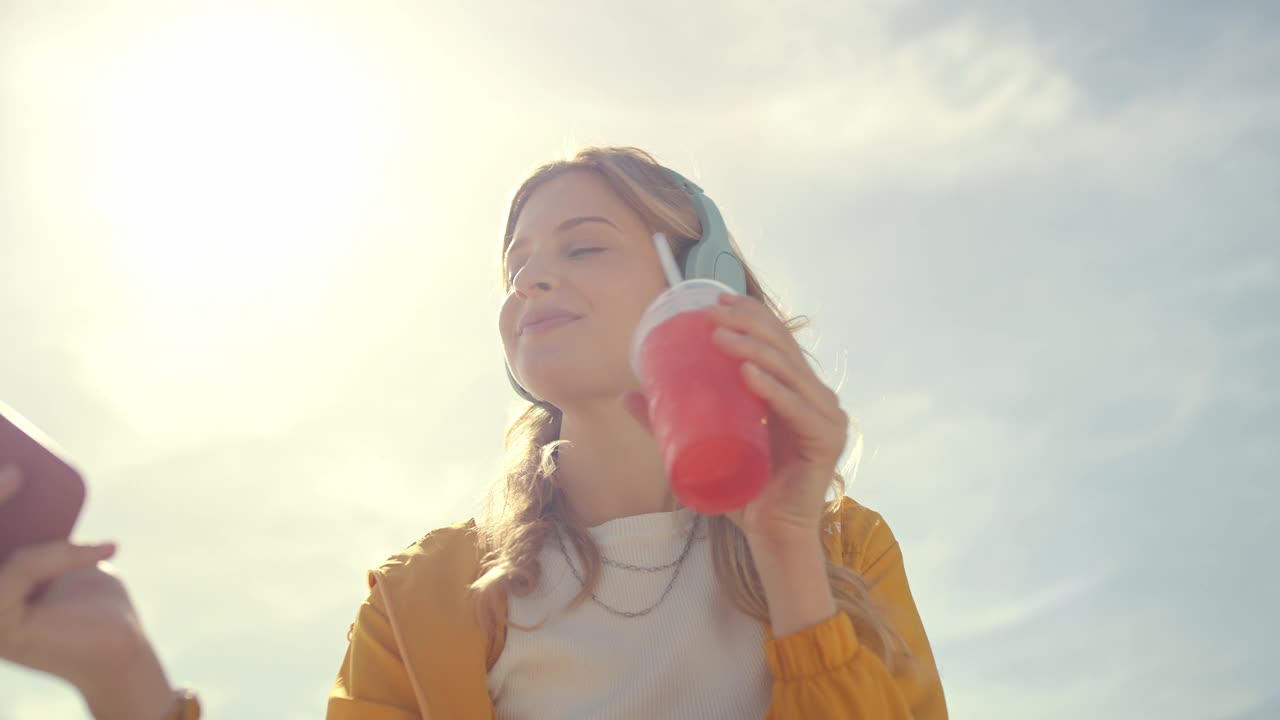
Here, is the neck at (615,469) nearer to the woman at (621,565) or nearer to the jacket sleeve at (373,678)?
the woman at (621,565)

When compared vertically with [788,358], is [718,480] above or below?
below

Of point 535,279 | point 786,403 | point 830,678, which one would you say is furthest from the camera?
point 535,279

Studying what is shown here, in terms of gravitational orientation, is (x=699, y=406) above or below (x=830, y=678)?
above

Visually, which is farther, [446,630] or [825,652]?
[446,630]

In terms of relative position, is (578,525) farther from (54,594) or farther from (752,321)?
(54,594)

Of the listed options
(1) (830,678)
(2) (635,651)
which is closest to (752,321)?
(1) (830,678)

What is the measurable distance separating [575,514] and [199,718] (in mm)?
1767

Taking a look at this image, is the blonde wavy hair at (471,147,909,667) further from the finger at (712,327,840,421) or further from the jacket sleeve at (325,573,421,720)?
the finger at (712,327,840,421)

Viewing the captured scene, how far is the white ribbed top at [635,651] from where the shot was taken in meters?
3.09

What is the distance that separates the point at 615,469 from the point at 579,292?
2.44 ft

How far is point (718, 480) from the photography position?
2.02 metres

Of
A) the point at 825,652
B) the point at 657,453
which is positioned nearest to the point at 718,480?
the point at 825,652

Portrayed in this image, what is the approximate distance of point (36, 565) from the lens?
192cm

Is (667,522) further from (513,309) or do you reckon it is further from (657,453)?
(513,309)
